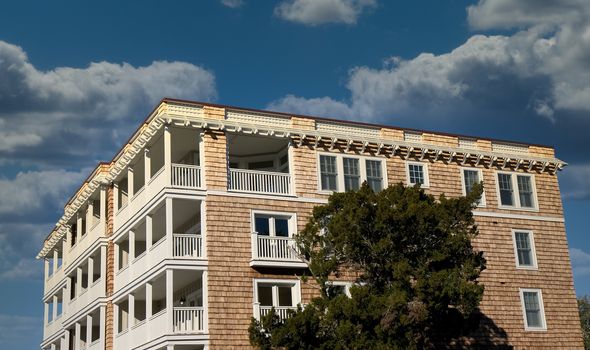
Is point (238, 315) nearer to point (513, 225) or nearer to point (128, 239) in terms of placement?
point (128, 239)

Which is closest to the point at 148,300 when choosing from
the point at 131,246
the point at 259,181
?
the point at 131,246

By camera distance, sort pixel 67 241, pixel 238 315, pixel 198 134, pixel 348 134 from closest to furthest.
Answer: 1. pixel 238 315
2. pixel 198 134
3. pixel 348 134
4. pixel 67 241

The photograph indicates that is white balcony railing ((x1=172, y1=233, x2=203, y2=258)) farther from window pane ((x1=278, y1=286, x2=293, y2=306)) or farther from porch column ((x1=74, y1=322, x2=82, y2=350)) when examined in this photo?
porch column ((x1=74, y1=322, x2=82, y2=350))

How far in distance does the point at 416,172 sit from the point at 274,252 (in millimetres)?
8547

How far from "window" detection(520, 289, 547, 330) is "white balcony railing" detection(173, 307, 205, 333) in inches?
601

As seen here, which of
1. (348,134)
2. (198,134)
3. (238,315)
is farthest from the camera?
(348,134)

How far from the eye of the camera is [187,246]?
33.0 m

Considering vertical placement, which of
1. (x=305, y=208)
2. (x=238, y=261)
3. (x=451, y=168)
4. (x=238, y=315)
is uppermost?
(x=451, y=168)

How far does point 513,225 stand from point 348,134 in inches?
361

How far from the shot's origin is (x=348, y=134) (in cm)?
3712

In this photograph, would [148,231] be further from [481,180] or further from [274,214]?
[481,180]

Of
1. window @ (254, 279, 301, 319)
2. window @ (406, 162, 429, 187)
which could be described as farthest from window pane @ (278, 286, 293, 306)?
window @ (406, 162, 429, 187)

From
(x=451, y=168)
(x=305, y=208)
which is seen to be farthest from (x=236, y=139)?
(x=451, y=168)

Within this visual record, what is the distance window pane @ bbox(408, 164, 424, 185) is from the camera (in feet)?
125
